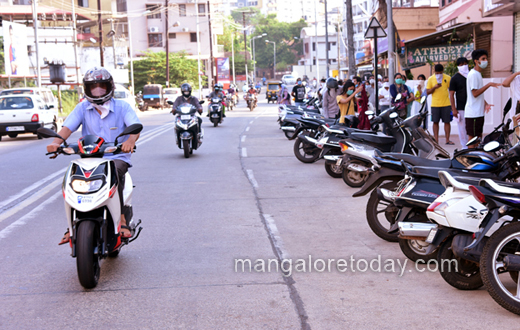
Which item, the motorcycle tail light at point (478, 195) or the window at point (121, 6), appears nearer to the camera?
the motorcycle tail light at point (478, 195)

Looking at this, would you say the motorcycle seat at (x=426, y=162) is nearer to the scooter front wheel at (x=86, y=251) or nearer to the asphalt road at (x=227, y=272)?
the asphalt road at (x=227, y=272)

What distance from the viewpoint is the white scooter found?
505 centimetres

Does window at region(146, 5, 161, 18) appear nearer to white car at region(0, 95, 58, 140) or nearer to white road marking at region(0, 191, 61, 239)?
white car at region(0, 95, 58, 140)

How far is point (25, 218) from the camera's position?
8.47 metres

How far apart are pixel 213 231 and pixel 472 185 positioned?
3.50 meters

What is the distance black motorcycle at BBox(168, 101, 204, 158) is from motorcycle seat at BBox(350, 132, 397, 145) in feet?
19.6

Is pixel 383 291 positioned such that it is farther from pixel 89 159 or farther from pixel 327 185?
pixel 327 185

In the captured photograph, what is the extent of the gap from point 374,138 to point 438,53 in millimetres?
15889

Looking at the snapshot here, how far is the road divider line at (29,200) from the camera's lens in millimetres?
8750

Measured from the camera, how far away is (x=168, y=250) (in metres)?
6.58

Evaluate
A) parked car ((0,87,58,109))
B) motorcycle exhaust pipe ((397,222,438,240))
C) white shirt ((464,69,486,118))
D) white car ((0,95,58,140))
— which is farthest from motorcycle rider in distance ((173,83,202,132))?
motorcycle exhaust pipe ((397,222,438,240))

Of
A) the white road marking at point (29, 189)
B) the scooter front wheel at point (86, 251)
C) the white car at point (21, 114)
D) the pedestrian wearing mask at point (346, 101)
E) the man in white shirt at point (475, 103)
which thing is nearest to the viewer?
the scooter front wheel at point (86, 251)

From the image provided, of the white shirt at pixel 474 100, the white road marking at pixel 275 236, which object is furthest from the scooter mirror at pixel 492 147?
the white shirt at pixel 474 100

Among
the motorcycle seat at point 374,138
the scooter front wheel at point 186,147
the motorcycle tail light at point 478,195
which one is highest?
the motorcycle tail light at point 478,195
